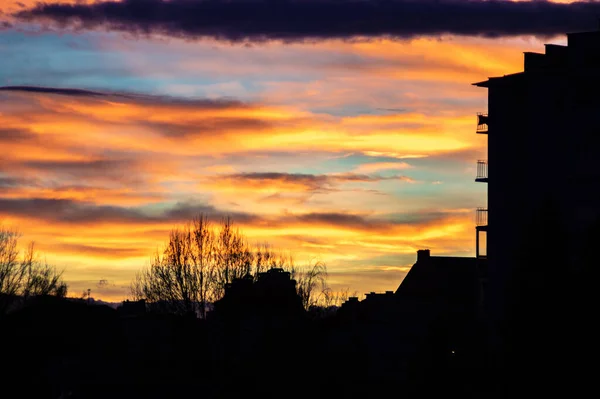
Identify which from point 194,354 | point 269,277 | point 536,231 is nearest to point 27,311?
point 194,354

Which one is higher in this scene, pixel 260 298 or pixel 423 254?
pixel 423 254

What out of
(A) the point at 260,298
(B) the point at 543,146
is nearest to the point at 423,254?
(A) the point at 260,298

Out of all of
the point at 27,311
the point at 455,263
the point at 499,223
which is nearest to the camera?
the point at 499,223

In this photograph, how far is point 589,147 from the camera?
67.2 metres

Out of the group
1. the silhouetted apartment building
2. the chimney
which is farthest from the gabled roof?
the silhouetted apartment building

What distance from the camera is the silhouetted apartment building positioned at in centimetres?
6669

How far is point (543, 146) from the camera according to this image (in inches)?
2724

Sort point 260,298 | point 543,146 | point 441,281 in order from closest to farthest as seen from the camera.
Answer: point 543,146, point 260,298, point 441,281

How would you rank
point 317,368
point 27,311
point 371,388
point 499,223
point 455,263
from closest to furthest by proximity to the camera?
point 317,368 → point 371,388 → point 499,223 → point 27,311 → point 455,263

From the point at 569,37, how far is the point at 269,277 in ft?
118

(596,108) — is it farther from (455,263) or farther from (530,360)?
(455,263)

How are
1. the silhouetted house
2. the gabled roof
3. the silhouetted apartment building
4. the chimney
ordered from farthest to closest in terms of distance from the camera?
1. the chimney
2. the gabled roof
3. the silhouetted house
4. the silhouetted apartment building

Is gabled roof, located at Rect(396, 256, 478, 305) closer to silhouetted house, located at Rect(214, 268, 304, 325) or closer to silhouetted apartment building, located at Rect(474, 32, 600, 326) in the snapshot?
silhouetted house, located at Rect(214, 268, 304, 325)

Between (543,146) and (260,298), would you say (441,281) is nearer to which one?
(260,298)
